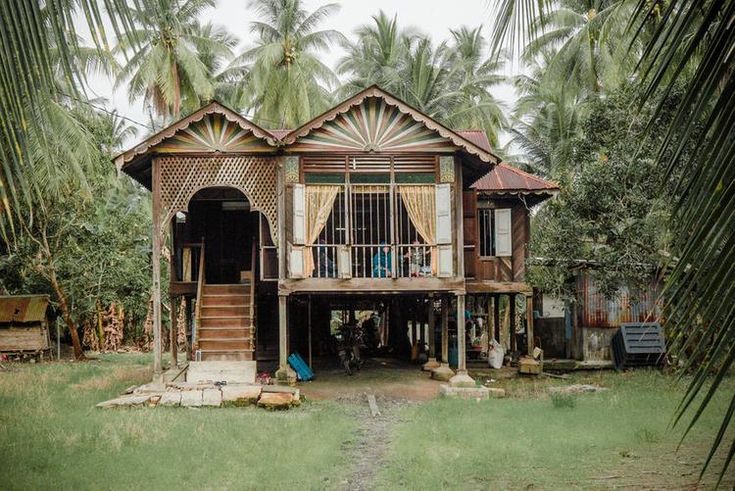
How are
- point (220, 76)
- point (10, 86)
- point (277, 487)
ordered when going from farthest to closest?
point (220, 76)
point (277, 487)
point (10, 86)

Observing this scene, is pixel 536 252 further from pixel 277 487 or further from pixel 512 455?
pixel 277 487

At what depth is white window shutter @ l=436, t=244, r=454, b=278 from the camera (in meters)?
15.1

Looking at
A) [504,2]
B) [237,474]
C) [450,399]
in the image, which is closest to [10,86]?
[504,2]

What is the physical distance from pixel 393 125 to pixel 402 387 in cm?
542

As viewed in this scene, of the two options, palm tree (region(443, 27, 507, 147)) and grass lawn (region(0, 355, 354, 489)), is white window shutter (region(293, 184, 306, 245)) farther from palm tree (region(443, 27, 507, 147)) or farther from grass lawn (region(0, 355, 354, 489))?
palm tree (region(443, 27, 507, 147))

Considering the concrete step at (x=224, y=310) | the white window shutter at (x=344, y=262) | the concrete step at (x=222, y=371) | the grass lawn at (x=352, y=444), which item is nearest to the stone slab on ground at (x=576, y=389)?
the grass lawn at (x=352, y=444)

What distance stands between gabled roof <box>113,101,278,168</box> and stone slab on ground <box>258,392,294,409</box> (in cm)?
514

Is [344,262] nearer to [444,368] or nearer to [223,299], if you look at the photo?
[223,299]

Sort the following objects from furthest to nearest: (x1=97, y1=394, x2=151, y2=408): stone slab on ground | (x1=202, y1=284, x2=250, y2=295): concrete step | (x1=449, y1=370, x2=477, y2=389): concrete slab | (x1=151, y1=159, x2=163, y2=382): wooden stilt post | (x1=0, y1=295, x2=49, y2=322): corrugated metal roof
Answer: (x1=0, y1=295, x2=49, y2=322): corrugated metal roof
(x1=202, y1=284, x2=250, y2=295): concrete step
(x1=449, y1=370, x2=477, y2=389): concrete slab
(x1=151, y1=159, x2=163, y2=382): wooden stilt post
(x1=97, y1=394, x2=151, y2=408): stone slab on ground

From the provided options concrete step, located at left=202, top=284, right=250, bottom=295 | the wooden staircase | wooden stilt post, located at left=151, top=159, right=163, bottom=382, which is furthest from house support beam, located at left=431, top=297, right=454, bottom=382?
wooden stilt post, located at left=151, top=159, right=163, bottom=382

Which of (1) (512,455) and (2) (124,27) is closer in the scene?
(2) (124,27)

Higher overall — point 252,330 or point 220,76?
point 220,76

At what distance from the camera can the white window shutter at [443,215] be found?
49.6 feet

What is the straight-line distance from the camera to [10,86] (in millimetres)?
1607
